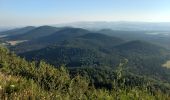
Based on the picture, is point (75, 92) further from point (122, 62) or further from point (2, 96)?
point (2, 96)

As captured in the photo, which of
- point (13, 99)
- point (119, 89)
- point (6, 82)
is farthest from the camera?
point (119, 89)

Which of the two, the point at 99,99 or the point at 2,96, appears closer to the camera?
the point at 2,96

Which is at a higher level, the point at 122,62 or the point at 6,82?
the point at 122,62

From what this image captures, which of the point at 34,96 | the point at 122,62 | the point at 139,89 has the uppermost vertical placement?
the point at 122,62

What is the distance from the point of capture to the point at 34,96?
10.9 m

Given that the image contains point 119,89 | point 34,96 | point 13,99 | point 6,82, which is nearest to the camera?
point 13,99

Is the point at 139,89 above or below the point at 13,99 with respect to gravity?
below

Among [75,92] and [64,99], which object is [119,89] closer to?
[75,92]

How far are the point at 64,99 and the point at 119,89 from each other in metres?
2.89

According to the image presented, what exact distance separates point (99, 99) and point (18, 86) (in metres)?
3.20

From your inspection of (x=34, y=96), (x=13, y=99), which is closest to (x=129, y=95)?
(x=34, y=96)

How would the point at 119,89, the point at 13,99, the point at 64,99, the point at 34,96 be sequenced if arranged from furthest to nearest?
1. the point at 119,89
2. the point at 64,99
3. the point at 34,96
4. the point at 13,99

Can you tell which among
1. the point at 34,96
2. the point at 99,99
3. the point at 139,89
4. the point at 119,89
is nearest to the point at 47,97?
the point at 34,96

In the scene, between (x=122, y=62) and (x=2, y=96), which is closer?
(x=2, y=96)
